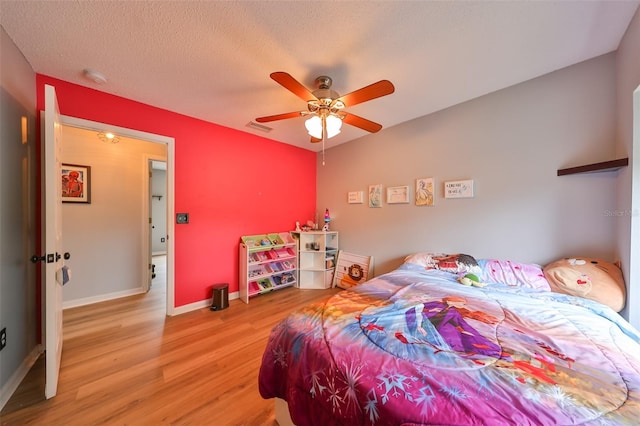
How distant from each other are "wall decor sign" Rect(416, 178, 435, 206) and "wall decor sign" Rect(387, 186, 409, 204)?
0.15 m

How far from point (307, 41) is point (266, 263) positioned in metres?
2.78

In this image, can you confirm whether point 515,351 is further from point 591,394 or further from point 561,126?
point 561,126

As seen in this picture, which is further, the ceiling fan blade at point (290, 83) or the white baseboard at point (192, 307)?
the white baseboard at point (192, 307)

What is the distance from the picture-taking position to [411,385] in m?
0.77

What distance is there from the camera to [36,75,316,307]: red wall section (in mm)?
2195

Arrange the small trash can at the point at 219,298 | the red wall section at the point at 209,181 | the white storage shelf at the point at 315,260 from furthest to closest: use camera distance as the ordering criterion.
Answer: the white storage shelf at the point at 315,260, the small trash can at the point at 219,298, the red wall section at the point at 209,181

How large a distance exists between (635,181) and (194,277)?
400 centimetres

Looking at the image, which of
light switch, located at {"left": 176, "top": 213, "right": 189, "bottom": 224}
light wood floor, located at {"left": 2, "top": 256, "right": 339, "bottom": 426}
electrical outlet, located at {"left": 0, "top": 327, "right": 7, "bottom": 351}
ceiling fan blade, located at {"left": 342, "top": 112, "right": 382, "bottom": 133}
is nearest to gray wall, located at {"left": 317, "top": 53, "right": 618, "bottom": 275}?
ceiling fan blade, located at {"left": 342, "top": 112, "right": 382, "bottom": 133}

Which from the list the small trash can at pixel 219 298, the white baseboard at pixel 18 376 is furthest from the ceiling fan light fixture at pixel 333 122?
the white baseboard at pixel 18 376

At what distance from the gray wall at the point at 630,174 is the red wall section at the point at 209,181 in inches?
136

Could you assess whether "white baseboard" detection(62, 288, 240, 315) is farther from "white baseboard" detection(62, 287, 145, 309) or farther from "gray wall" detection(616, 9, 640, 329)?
"gray wall" detection(616, 9, 640, 329)

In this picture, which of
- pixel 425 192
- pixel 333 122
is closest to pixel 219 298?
pixel 333 122

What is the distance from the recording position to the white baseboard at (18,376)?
1367mm

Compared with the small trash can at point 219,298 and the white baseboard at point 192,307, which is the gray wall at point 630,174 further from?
the white baseboard at point 192,307
